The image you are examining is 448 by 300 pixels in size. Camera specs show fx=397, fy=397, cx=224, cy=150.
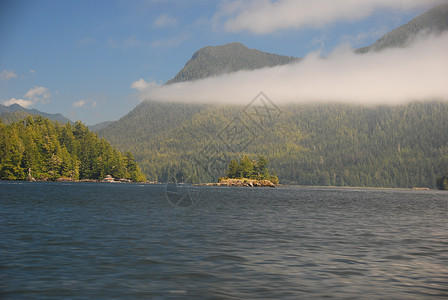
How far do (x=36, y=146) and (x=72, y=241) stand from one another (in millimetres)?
181901

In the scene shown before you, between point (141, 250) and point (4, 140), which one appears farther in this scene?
point (4, 140)

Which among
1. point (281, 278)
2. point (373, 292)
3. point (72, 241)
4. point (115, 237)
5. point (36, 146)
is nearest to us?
point (373, 292)

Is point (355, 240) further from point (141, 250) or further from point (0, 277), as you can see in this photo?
point (0, 277)

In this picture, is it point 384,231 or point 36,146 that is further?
point 36,146

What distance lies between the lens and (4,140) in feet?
549

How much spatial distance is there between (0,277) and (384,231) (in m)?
32.5

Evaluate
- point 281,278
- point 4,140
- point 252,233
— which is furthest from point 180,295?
point 4,140

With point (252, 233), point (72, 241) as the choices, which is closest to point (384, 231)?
point (252, 233)

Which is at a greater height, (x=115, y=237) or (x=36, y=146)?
(x=36, y=146)

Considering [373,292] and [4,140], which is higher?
[4,140]

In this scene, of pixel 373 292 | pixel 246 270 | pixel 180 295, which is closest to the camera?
pixel 180 295

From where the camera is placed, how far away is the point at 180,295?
621 inches

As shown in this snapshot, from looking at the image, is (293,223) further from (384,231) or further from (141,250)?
(141,250)

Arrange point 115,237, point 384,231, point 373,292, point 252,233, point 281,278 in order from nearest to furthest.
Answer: point 373,292 → point 281,278 → point 115,237 → point 252,233 → point 384,231
